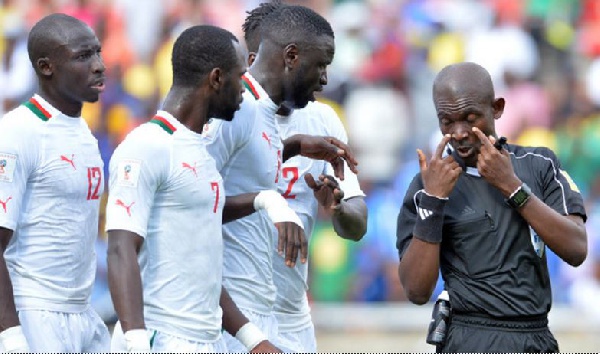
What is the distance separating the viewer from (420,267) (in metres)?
5.75

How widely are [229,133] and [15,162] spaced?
3.40 ft

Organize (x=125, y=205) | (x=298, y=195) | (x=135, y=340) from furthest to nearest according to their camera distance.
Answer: (x=298, y=195) < (x=125, y=205) < (x=135, y=340)

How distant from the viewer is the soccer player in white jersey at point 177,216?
529cm

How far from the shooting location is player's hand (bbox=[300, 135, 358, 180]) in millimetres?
6578

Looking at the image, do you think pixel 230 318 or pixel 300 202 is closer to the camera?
pixel 230 318

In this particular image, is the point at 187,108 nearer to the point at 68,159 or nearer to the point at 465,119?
the point at 68,159

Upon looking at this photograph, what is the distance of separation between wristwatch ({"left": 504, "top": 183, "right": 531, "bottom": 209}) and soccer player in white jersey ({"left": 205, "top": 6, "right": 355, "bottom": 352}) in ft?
Result: 3.73

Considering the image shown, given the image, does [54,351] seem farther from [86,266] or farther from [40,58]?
[40,58]

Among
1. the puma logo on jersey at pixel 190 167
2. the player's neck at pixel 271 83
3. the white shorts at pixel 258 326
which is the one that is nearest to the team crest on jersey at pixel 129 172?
the puma logo on jersey at pixel 190 167

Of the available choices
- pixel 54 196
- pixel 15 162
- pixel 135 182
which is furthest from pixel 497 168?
pixel 15 162

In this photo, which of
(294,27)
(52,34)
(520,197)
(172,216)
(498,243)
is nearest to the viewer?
(172,216)

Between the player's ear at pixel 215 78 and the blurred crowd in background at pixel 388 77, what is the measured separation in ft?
23.8

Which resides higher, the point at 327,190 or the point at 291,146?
the point at 291,146

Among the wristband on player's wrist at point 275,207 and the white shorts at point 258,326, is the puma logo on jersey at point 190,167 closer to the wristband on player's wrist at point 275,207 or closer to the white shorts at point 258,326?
the wristband on player's wrist at point 275,207
